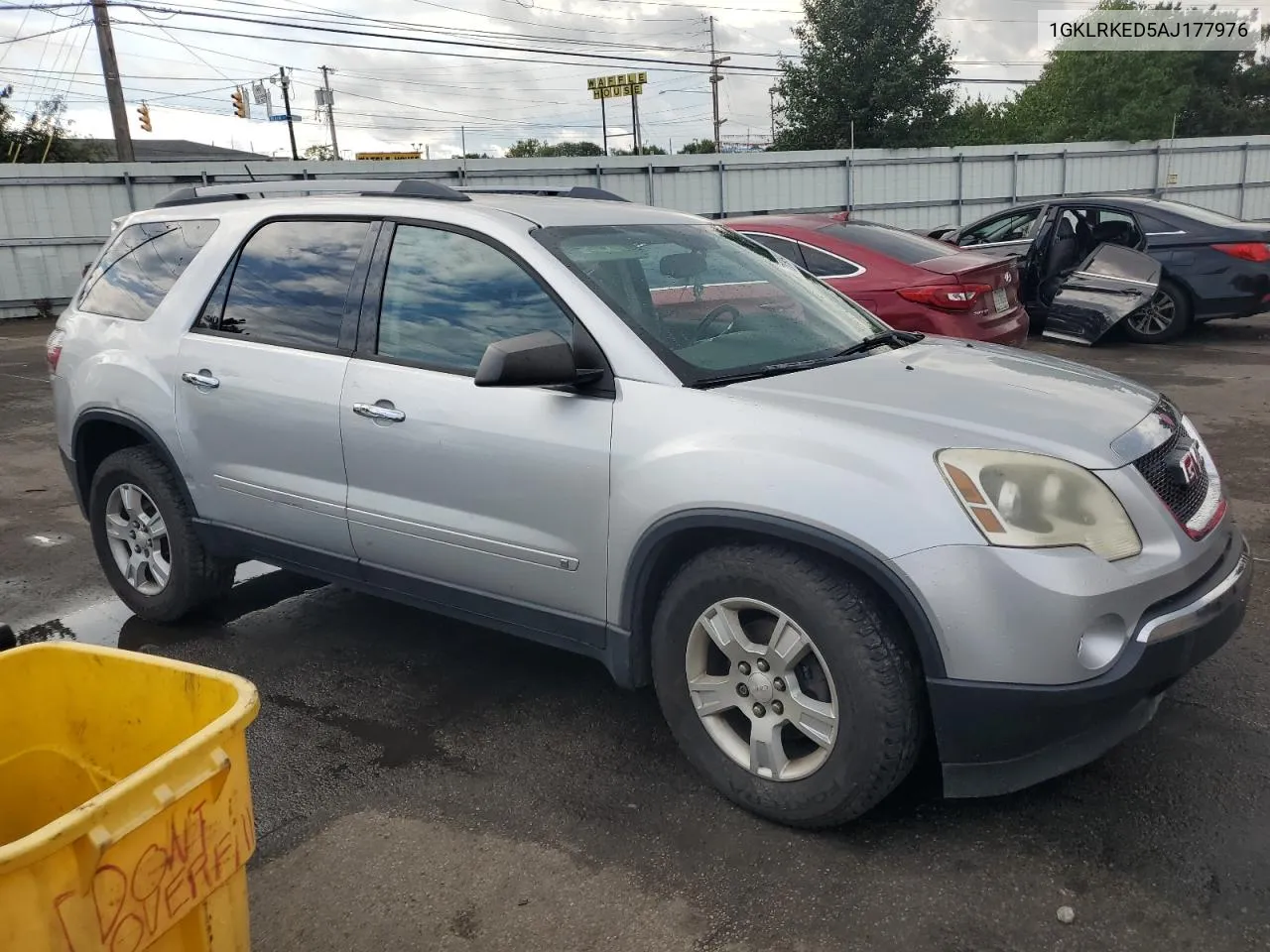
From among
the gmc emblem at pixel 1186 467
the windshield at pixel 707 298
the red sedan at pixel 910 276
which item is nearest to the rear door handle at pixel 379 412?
the windshield at pixel 707 298

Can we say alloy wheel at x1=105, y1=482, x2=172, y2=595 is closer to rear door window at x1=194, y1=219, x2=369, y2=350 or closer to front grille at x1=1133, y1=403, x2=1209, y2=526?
rear door window at x1=194, y1=219, x2=369, y2=350

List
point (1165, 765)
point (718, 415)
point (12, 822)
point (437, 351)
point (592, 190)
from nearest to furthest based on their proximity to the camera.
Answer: point (12, 822), point (718, 415), point (1165, 765), point (437, 351), point (592, 190)

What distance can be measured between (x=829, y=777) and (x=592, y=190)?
2845 mm

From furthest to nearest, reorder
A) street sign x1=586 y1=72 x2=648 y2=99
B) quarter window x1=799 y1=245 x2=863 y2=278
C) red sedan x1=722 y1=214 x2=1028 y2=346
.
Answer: street sign x1=586 y1=72 x2=648 y2=99 < quarter window x1=799 y1=245 x2=863 y2=278 < red sedan x1=722 y1=214 x2=1028 y2=346

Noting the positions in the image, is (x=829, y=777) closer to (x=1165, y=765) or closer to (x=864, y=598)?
(x=864, y=598)

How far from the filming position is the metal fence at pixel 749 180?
17.2 m

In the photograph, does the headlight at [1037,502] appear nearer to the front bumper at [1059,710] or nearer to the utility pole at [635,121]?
the front bumper at [1059,710]

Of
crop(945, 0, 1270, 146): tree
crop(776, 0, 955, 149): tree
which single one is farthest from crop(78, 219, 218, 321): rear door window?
crop(945, 0, 1270, 146): tree

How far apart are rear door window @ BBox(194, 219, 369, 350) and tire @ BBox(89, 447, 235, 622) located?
0.70 meters

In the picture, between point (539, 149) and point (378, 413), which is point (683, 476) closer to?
point (378, 413)

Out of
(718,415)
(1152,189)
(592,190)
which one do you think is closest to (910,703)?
(718,415)

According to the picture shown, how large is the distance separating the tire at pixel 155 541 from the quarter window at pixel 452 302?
53.6 inches

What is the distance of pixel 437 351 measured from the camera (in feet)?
11.6

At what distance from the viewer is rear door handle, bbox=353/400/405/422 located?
3.53 meters
